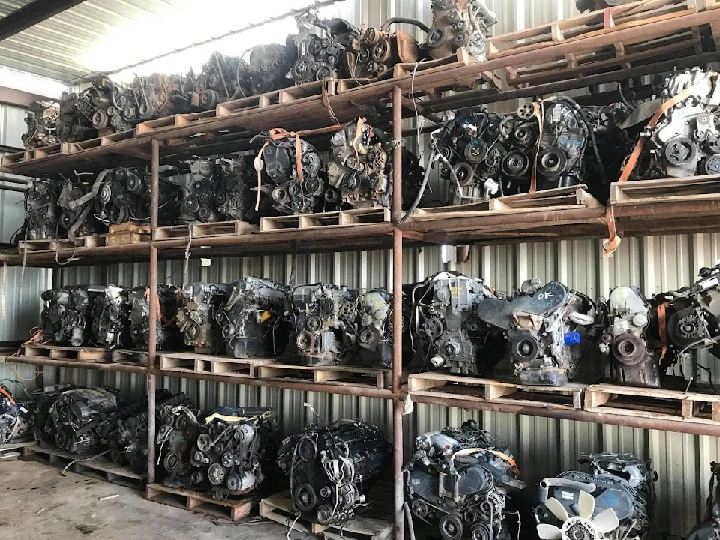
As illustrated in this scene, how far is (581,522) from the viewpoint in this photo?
3902mm

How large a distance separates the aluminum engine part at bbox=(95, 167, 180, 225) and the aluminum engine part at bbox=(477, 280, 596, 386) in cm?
487

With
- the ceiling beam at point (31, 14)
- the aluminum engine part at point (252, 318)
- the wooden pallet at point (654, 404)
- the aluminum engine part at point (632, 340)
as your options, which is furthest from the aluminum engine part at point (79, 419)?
the aluminum engine part at point (632, 340)

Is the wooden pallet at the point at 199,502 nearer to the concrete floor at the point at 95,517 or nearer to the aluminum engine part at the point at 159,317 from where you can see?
A: the concrete floor at the point at 95,517

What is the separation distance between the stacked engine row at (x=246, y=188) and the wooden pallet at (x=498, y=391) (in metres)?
1.70

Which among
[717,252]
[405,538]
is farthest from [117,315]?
[717,252]

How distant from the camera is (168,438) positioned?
20.9ft

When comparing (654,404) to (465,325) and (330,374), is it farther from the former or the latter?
(330,374)

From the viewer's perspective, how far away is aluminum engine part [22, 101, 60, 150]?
8531 mm

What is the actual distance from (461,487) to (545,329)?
1.36 m

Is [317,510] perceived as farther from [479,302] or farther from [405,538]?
[479,302]

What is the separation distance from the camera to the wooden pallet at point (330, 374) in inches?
203

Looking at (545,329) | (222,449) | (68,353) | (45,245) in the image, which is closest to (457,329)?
(545,329)

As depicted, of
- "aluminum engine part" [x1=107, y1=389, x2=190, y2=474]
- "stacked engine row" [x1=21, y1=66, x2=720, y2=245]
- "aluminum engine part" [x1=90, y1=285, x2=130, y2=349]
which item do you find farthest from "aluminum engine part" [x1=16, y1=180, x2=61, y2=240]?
"aluminum engine part" [x1=107, y1=389, x2=190, y2=474]

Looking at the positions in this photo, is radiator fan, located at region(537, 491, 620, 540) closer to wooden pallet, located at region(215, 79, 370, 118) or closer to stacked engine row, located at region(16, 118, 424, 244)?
stacked engine row, located at region(16, 118, 424, 244)
